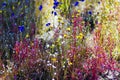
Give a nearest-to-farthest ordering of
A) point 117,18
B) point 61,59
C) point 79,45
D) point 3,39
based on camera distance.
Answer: point 61,59 → point 79,45 → point 3,39 → point 117,18

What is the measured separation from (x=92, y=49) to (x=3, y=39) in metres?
1.22

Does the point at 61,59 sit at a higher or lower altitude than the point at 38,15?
lower

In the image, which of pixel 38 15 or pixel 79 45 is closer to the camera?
pixel 79 45

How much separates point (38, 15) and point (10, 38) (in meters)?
0.68

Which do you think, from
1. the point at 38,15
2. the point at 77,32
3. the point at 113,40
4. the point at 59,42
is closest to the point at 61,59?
the point at 59,42

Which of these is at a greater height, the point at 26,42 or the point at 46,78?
the point at 26,42

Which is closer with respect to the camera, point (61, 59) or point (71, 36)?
point (61, 59)

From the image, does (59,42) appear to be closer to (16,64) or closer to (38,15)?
(16,64)

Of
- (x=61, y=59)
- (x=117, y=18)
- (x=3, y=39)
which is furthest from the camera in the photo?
(x=117, y=18)

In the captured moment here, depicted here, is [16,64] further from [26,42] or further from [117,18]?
[117,18]

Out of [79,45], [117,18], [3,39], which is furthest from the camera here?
[117,18]

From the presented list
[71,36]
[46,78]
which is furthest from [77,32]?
[46,78]

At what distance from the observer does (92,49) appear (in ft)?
12.7

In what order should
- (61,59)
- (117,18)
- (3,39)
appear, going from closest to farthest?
(61,59)
(3,39)
(117,18)
